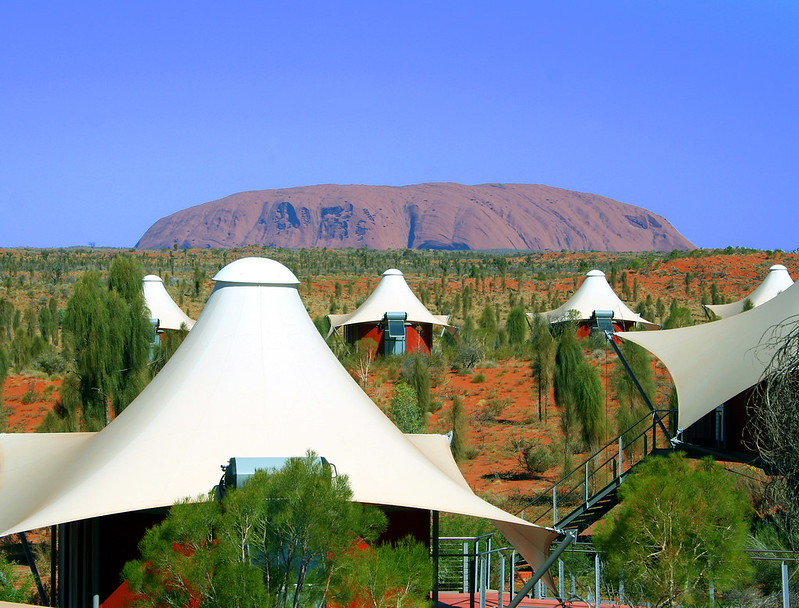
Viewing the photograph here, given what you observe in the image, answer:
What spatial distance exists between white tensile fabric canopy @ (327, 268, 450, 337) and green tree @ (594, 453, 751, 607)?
20665mm

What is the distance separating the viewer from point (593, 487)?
17.2 meters

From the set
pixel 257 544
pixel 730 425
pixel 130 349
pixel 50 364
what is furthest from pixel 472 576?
pixel 50 364

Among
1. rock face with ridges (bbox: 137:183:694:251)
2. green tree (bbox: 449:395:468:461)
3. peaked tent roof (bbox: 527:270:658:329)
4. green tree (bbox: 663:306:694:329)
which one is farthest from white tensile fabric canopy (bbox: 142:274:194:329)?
rock face with ridges (bbox: 137:183:694:251)

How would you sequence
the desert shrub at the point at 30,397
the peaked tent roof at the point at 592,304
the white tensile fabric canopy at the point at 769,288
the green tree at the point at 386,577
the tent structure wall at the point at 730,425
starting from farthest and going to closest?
1. the peaked tent roof at the point at 592,304
2. the white tensile fabric canopy at the point at 769,288
3. the desert shrub at the point at 30,397
4. the tent structure wall at the point at 730,425
5. the green tree at the point at 386,577

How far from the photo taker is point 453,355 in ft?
105

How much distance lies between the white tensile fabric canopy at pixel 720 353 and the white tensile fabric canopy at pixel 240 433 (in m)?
4.30

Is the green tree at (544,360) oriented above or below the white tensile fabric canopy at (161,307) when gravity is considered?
below

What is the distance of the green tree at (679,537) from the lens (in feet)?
26.0

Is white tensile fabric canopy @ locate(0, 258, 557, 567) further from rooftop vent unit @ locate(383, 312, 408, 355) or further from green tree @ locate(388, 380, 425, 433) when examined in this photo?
rooftop vent unit @ locate(383, 312, 408, 355)

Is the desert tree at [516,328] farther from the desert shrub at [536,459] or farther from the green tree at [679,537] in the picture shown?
the green tree at [679,537]

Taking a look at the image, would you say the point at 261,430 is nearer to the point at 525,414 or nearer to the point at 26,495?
the point at 26,495

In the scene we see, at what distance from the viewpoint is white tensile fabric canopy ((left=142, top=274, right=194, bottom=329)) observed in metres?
27.3

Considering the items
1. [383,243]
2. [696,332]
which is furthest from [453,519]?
[383,243]

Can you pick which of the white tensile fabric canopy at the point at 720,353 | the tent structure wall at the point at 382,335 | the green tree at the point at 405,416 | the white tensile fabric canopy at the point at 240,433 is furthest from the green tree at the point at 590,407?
the tent structure wall at the point at 382,335
